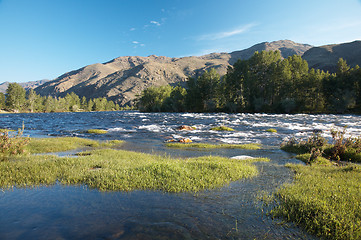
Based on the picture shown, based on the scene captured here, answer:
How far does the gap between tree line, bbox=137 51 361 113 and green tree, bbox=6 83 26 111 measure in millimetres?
114859

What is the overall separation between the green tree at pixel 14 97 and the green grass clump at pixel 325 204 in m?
188

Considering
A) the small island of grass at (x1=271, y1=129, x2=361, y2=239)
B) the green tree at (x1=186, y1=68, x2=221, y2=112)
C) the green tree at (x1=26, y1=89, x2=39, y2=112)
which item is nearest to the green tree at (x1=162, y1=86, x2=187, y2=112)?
the green tree at (x1=186, y1=68, x2=221, y2=112)

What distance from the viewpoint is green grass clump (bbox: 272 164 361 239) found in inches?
223

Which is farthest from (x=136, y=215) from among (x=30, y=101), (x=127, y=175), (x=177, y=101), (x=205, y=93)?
(x=30, y=101)

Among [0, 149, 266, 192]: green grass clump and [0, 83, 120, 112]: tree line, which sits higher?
[0, 83, 120, 112]: tree line

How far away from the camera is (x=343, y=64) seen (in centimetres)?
7538

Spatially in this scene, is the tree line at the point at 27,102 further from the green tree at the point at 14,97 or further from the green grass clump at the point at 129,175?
the green grass clump at the point at 129,175

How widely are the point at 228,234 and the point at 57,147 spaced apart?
20.0m

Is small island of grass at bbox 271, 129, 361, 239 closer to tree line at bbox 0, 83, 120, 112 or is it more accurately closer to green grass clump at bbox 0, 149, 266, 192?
green grass clump at bbox 0, 149, 266, 192

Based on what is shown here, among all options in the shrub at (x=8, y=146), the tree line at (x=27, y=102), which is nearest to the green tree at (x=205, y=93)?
the shrub at (x=8, y=146)

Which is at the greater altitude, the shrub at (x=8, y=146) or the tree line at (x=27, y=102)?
the tree line at (x=27, y=102)

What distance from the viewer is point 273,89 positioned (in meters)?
88.8

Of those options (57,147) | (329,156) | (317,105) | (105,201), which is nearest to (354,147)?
(329,156)

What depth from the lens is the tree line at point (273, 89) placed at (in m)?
72.0
